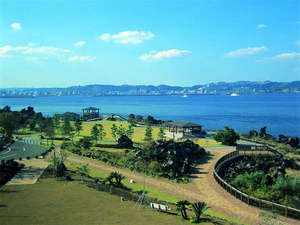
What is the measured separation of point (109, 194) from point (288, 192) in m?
18.2

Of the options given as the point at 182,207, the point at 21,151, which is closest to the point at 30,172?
the point at 21,151

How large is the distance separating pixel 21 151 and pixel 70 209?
95.4 feet

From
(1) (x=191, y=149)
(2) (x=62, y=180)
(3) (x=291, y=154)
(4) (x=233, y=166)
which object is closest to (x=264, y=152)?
(3) (x=291, y=154)

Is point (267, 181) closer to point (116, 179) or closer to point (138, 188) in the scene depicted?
point (138, 188)

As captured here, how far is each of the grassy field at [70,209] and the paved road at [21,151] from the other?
1549 centimetres

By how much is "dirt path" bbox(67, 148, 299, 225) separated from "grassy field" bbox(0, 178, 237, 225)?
2.88 m

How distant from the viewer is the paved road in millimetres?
41156

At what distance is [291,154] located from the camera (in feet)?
149

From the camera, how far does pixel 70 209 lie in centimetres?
2116

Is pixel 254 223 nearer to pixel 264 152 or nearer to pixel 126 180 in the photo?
pixel 126 180

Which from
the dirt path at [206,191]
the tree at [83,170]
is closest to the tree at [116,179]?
the dirt path at [206,191]

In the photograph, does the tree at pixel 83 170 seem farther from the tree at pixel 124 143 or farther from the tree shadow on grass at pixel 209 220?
the tree at pixel 124 143

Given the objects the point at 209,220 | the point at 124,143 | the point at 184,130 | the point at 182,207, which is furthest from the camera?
the point at 184,130

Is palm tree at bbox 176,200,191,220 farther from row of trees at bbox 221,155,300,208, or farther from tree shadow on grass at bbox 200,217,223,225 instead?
row of trees at bbox 221,155,300,208
